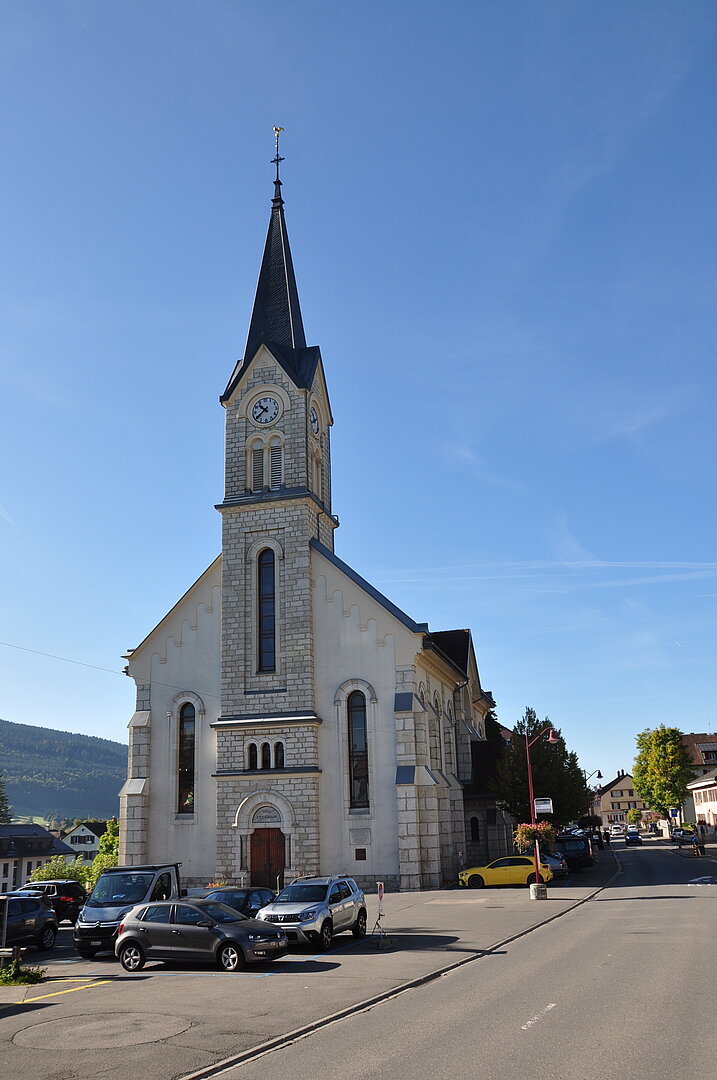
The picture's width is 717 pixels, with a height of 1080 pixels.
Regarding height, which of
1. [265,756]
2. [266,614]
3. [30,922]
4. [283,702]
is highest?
[266,614]

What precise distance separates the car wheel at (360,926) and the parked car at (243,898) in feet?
6.96

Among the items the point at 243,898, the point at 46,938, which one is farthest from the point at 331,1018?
the point at 46,938

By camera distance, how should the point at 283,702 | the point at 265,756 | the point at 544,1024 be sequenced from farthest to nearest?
1. the point at 283,702
2. the point at 265,756
3. the point at 544,1024

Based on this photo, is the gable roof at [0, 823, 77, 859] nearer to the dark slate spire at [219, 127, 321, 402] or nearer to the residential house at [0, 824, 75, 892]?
the residential house at [0, 824, 75, 892]

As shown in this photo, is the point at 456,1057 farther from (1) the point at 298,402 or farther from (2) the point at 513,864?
(1) the point at 298,402

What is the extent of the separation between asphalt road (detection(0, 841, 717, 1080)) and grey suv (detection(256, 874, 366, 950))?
1.60ft

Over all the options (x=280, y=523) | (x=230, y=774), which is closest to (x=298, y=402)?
(x=280, y=523)

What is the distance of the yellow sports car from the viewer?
38.0 metres

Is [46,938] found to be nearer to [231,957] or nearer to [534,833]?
[231,957]

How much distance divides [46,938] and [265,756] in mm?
15801

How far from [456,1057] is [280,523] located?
32.0m

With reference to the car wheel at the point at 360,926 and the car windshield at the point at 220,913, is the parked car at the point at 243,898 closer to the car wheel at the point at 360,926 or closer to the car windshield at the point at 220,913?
the car wheel at the point at 360,926

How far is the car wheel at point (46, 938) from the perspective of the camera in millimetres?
22984

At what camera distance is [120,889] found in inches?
896
